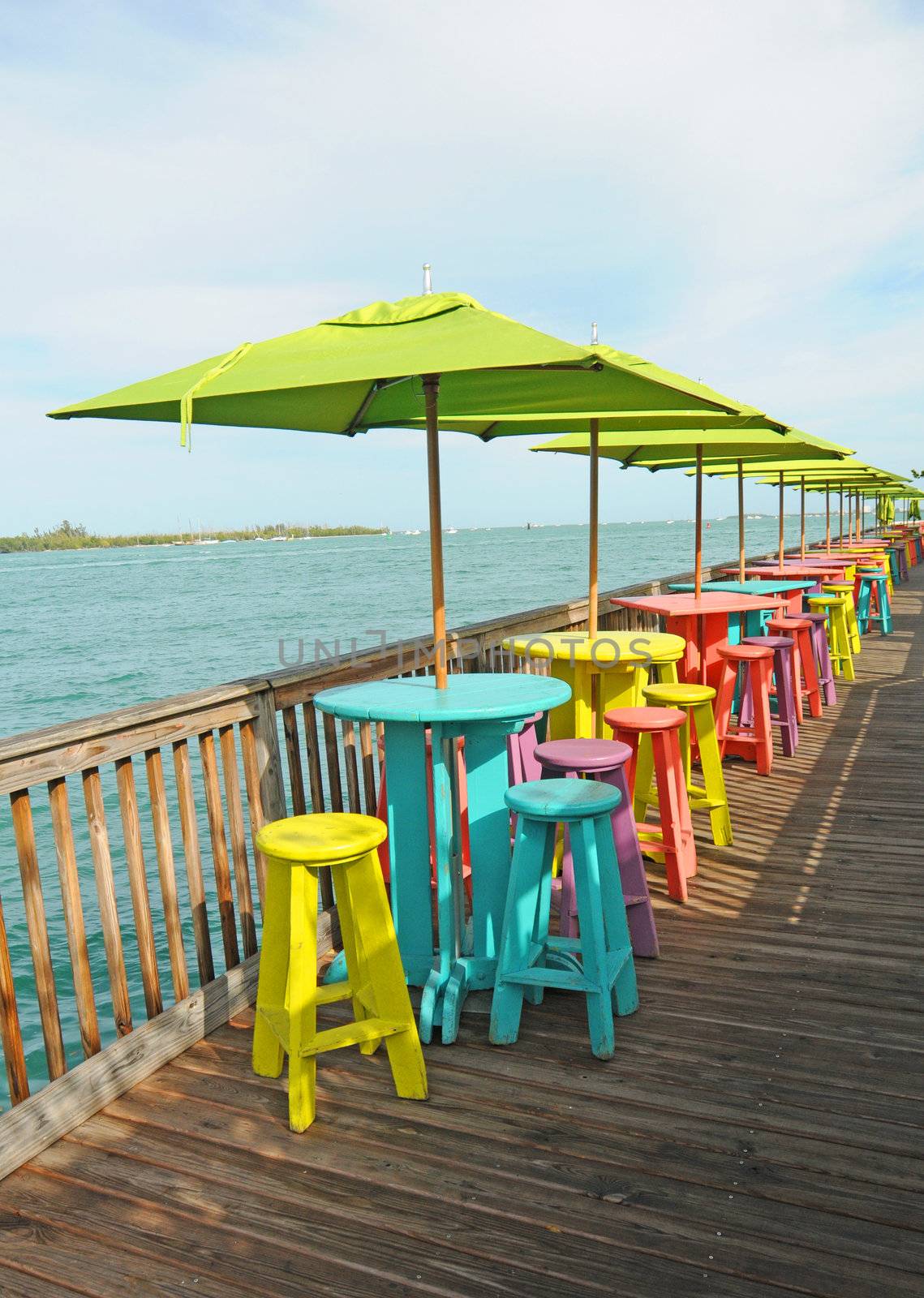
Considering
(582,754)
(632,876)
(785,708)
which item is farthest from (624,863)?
(785,708)

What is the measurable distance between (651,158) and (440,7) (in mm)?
3800

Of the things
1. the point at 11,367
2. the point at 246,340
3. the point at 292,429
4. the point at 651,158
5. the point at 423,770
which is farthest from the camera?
the point at 11,367

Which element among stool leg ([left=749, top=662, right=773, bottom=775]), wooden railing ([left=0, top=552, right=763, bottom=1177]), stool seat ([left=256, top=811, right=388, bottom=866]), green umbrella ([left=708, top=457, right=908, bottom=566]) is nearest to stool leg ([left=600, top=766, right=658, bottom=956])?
stool seat ([left=256, top=811, right=388, bottom=866])

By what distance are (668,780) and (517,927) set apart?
1.36 metres

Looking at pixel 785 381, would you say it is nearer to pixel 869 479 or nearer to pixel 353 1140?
pixel 869 479

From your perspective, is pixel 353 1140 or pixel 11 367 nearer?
pixel 353 1140

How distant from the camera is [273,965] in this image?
2.66m

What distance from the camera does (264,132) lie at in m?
7.66

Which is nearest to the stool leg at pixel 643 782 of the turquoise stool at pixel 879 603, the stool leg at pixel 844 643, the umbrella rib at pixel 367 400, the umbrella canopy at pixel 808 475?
the umbrella rib at pixel 367 400

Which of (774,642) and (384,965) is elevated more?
(774,642)

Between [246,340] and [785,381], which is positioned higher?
[785,381]

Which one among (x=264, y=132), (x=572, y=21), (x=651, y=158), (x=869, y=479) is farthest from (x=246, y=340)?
(x=869, y=479)

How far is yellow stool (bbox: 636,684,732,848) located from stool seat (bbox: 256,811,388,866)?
6.91ft

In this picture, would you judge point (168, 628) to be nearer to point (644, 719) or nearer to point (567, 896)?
point (644, 719)
